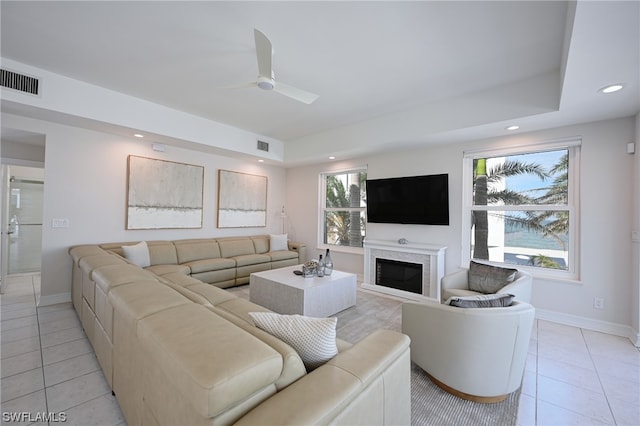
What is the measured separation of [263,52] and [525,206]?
376 cm

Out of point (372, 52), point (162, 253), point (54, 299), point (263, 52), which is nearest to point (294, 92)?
point (263, 52)

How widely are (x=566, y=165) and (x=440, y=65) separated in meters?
2.20

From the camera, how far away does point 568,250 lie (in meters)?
3.34

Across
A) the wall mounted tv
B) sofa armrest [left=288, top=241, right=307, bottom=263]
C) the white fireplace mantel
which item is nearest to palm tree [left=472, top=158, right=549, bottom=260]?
the wall mounted tv

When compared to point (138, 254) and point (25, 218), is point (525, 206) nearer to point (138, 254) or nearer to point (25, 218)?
point (138, 254)

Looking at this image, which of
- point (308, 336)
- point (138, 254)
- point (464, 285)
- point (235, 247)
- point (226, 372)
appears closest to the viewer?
point (226, 372)

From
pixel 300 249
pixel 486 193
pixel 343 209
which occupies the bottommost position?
pixel 300 249

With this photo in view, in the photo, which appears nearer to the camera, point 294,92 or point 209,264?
point 294,92

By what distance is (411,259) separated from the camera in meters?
4.23

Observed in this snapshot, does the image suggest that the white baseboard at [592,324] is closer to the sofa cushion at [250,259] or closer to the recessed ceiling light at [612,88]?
the recessed ceiling light at [612,88]

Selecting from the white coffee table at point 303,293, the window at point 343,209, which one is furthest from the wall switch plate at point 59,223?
→ the window at point 343,209

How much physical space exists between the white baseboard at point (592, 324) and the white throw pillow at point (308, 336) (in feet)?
11.6

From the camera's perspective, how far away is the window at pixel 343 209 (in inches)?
215

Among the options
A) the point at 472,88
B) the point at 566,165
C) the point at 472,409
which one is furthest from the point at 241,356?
the point at 566,165
